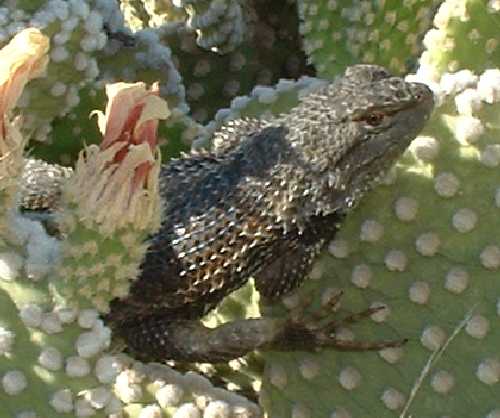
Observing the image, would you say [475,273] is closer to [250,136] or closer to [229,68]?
[250,136]

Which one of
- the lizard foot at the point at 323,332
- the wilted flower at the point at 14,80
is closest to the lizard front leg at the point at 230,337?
the lizard foot at the point at 323,332

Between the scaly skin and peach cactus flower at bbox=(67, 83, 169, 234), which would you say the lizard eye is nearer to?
the scaly skin

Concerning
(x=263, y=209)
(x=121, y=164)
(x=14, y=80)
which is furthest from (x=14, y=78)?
(x=263, y=209)

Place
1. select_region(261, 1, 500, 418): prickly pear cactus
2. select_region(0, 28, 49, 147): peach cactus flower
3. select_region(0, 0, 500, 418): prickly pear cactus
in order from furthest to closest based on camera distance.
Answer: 1. select_region(261, 1, 500, 418): prickly pear cactus
2. select_region(0, 0, 500, 418): prickly pear cactus
3. select_region(0, 28, 49, 147): peach cactus flower

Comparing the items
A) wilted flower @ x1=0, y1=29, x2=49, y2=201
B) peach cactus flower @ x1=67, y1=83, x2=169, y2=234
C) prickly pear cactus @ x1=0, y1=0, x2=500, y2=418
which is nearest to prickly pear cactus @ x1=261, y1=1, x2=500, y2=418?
prickly pear cactus @ x1=0, y1=0, x2=500, y2=418

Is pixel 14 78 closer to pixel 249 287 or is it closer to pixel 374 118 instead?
pixel 374 118

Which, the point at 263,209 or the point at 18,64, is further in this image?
the point at 263,209
